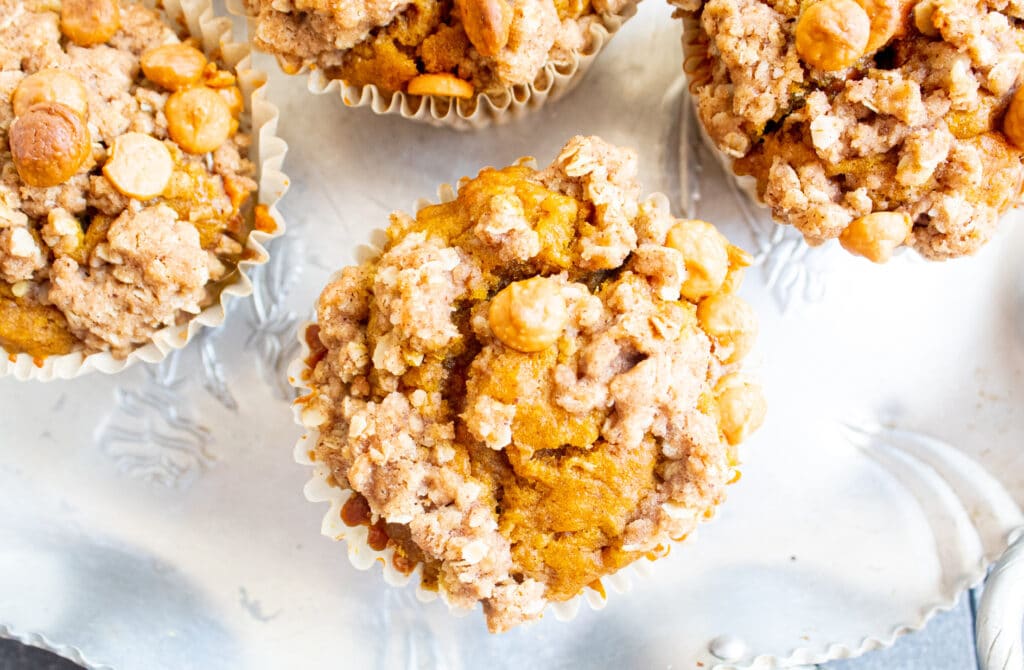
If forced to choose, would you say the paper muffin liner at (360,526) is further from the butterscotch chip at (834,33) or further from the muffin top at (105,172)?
the butterscotch chip at (834,33)

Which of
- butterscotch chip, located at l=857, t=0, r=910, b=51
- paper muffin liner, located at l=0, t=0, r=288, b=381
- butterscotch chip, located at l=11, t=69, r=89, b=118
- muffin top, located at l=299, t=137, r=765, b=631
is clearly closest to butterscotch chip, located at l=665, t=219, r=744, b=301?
muffin top, located at l=299, t=137, r=765, b=631

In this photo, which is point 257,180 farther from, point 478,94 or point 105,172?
point 478,94

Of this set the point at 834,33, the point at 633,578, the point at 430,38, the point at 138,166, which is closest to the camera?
the point at 834,33

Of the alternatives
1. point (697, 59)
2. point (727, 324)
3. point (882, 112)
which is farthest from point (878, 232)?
point (697, 59)

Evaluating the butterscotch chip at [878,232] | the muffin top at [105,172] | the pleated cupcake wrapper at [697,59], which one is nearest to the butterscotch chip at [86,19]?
the muffin top at [105,172]

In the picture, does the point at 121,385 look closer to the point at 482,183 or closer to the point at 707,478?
the point at 482,183

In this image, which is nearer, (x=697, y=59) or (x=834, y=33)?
(x=834, y=33)
